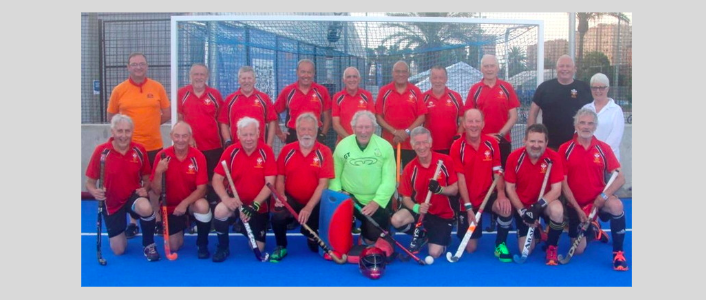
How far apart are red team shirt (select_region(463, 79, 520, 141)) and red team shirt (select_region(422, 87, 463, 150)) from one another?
13 cm

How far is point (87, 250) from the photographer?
15.8ft

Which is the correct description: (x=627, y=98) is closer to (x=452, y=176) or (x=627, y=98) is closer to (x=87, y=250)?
(x=452, y=176)

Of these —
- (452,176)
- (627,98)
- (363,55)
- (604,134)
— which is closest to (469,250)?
(452,176)

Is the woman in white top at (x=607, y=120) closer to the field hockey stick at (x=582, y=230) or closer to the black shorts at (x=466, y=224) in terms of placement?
the field hockey stick at (x=582, y=230)

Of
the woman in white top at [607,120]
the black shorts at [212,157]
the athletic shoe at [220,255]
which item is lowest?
the athletic shoe at [220,255]

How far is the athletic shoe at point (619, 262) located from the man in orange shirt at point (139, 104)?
391cm

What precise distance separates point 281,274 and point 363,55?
3068mm

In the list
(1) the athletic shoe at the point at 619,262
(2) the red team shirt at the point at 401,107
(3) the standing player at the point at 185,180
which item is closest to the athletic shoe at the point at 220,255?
(3) the standing player at the point at 185,180

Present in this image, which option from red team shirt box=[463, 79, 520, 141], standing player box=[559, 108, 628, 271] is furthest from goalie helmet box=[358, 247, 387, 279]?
red team shirt box=[463, 79, 520, 141]

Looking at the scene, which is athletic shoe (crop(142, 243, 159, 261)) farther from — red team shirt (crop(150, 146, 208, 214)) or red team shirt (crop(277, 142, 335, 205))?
red team shirt (crop(277, 142, 335, 205))

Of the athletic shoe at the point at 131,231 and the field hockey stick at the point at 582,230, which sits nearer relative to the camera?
the field hockey stick at the point at 582,230

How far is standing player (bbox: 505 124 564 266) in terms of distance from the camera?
4.44 metres

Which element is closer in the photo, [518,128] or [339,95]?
[339,95]

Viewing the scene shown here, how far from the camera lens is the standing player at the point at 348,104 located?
5426mm
